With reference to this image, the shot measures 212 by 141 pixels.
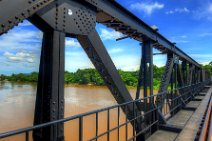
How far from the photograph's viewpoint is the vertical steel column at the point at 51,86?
3.22 meters

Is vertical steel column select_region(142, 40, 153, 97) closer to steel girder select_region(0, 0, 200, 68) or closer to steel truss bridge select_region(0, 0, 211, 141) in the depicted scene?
steel girder select_region(0, 0, 200, 68)

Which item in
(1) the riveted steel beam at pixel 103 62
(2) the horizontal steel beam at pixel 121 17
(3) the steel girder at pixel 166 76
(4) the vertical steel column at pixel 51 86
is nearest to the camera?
(4) the vertical steel column at pixel 51 86

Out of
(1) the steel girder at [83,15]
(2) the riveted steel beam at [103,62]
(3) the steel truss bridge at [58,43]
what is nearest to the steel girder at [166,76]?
(1) the steel girder at [83,15]

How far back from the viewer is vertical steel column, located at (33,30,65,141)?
322cm

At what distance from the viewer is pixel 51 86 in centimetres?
325

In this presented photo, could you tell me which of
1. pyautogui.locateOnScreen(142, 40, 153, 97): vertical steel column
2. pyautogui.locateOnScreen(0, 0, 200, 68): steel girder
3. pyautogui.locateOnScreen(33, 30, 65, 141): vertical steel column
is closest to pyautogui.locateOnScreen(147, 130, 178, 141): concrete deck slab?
pyautogui.locateOnScreen(142, 40, 153, 97): vertical steel column

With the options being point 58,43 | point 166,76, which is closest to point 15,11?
point 58,43

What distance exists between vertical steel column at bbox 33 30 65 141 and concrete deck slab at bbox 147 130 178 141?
11.8 feet

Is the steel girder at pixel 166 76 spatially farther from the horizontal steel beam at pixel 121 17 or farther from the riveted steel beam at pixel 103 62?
the riveted steel beam at pixel 103 62

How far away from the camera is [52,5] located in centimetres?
324

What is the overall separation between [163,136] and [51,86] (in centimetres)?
434

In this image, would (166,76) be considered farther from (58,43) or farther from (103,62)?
(58,43)

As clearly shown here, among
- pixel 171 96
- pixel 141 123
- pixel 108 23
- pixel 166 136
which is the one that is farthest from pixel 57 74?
pixel 171 96

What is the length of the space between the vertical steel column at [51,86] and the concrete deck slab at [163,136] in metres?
3.61
